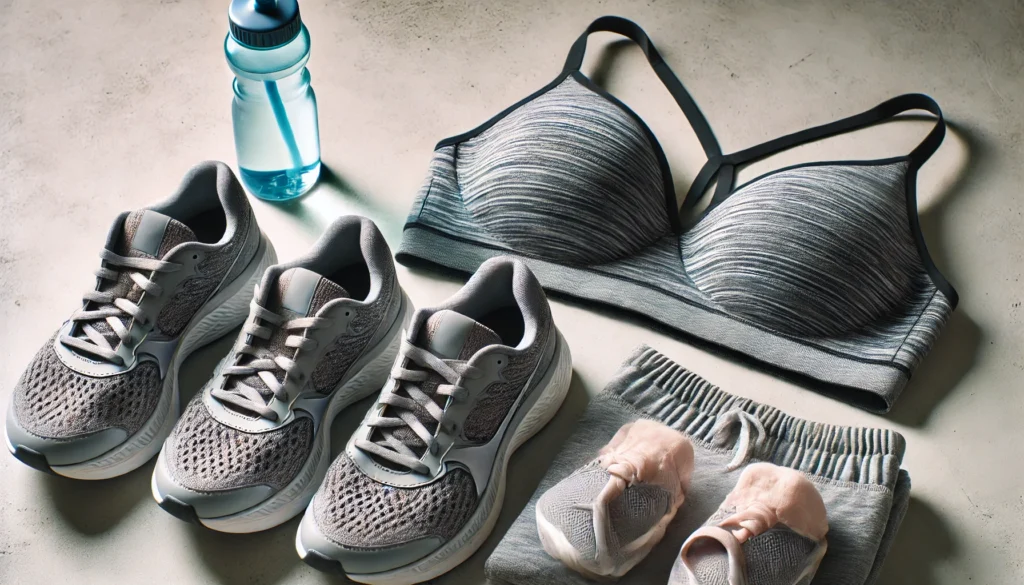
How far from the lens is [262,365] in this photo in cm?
127

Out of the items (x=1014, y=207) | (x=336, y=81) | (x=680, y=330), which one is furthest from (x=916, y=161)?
(x=336, y=81)

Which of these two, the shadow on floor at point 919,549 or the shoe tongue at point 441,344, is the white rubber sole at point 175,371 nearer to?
the shoe tongue at point 441,344

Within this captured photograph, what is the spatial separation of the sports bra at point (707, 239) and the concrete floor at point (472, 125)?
0.19 feet

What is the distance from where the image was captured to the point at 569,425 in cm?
143

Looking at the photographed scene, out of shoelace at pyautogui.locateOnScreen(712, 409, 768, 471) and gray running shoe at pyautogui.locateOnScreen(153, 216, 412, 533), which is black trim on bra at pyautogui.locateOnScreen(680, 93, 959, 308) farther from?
gray running shoe at pyautogui.locateOnScreen(153, 216, 412, 533)

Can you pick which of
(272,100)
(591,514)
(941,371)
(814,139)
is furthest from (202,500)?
(814,139)

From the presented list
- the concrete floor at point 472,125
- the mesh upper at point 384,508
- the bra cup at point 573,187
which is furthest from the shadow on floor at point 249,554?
the bra cup at point 573,187

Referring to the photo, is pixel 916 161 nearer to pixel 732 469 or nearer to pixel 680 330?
pixel 680 330

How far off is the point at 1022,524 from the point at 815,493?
379 millimetres

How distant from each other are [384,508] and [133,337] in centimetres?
42

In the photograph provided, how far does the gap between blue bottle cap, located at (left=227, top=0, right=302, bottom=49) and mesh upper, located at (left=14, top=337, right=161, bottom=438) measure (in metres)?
0.50

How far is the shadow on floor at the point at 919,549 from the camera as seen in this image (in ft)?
4.17

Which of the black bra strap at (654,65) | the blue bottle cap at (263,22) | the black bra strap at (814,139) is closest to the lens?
the blue bottle cap at (263,22)

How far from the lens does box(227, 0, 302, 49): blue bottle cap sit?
141 cm
